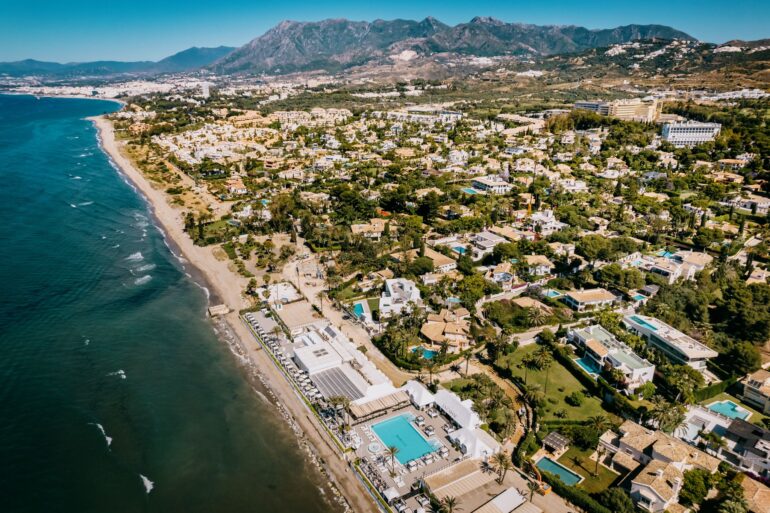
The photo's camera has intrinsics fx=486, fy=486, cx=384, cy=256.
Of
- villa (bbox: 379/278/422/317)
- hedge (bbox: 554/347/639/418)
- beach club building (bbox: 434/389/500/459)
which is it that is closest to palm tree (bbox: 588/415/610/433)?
hedge (bbox: 554/347/639/418)

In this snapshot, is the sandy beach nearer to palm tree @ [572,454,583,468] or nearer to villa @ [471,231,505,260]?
palm tree @ [572,454,583,468]

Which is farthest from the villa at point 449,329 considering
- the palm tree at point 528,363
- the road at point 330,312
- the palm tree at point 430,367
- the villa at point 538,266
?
the villa at point 538,266

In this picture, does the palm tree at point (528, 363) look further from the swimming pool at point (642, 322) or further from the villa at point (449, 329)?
the swimming pool at point (642, 322)

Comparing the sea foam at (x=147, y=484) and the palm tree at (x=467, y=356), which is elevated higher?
the palm tree at (x=467, y=356)

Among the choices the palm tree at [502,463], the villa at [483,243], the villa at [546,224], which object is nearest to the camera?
the palm tree at [502,463]

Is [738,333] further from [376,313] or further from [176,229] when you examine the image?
[176,229]

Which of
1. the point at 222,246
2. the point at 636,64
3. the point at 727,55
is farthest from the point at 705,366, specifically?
the point at 636,64

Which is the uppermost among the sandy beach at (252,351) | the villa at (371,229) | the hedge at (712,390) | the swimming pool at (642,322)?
the villa at (371,229)
